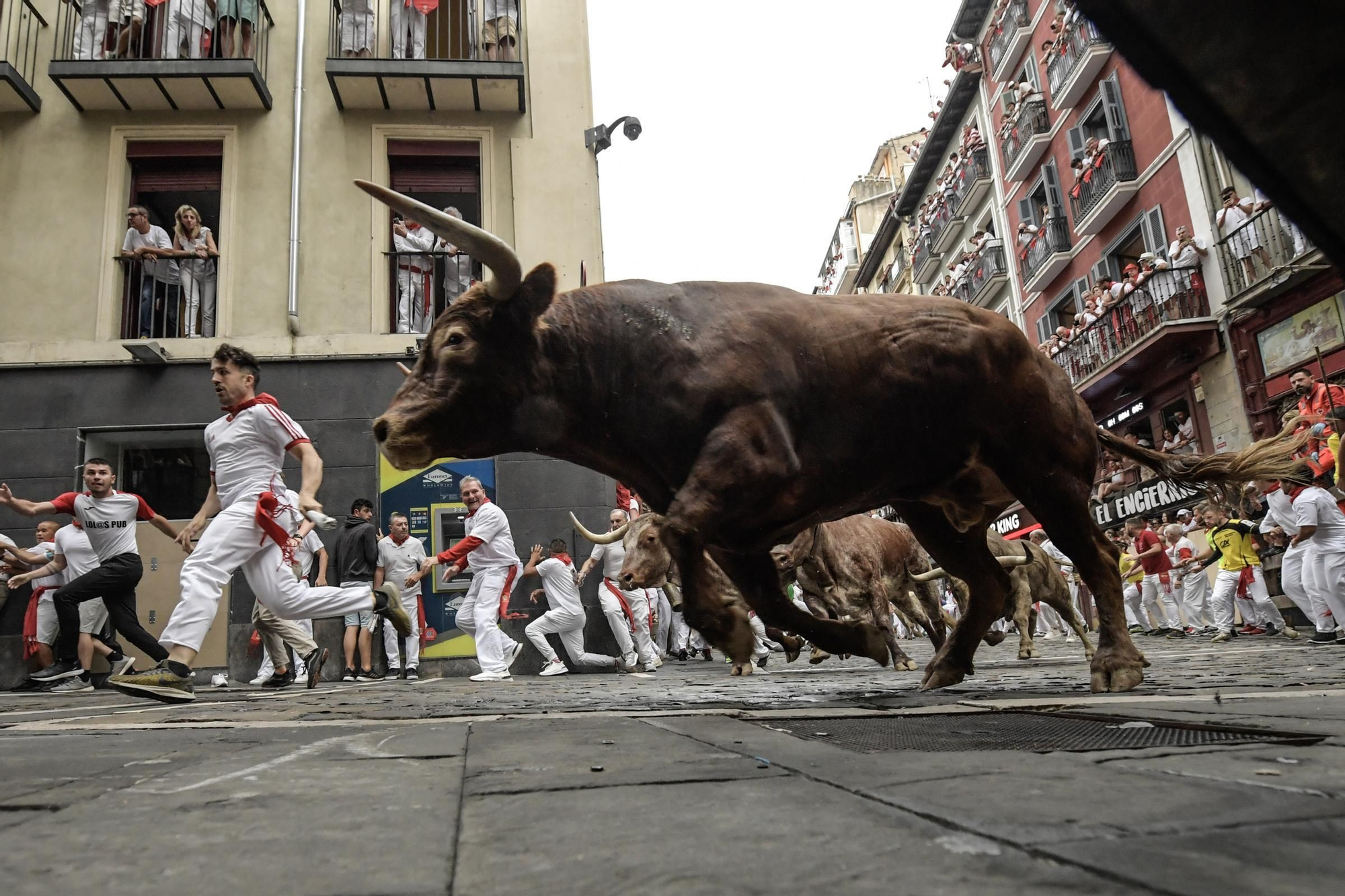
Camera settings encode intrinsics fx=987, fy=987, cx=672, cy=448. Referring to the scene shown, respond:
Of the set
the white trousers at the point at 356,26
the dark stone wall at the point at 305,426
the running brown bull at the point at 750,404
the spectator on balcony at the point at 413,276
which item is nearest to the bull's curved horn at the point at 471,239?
the running brown bull at the point at 750,404

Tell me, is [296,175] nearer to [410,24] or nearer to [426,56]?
[426,56]

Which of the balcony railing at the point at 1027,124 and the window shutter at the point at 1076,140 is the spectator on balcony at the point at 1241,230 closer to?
the window shutter at the point at 1076,140

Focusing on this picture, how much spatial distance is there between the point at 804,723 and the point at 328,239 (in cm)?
1271

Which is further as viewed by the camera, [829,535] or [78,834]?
[829,535]

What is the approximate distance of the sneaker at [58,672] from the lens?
10.4 metres

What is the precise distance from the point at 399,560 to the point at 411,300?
4.25 metres

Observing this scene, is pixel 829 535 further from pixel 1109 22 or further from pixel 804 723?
pixel 1109 22

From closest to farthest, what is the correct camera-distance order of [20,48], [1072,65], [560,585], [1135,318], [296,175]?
1. [560,585]
2. [296,175]
3. [20,48]
4. [1135,318]
5. [1072,65]

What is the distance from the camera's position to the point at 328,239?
13930 millimetres

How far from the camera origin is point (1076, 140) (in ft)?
87.4

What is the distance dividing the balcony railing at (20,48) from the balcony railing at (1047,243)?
24.3 metres

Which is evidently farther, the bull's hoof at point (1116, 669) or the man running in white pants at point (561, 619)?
the man running in white pants at point (561, 619)

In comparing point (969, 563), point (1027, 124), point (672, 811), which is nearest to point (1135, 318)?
point (1027, 124)

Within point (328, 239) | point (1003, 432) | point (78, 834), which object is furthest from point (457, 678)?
point (78, 834)
